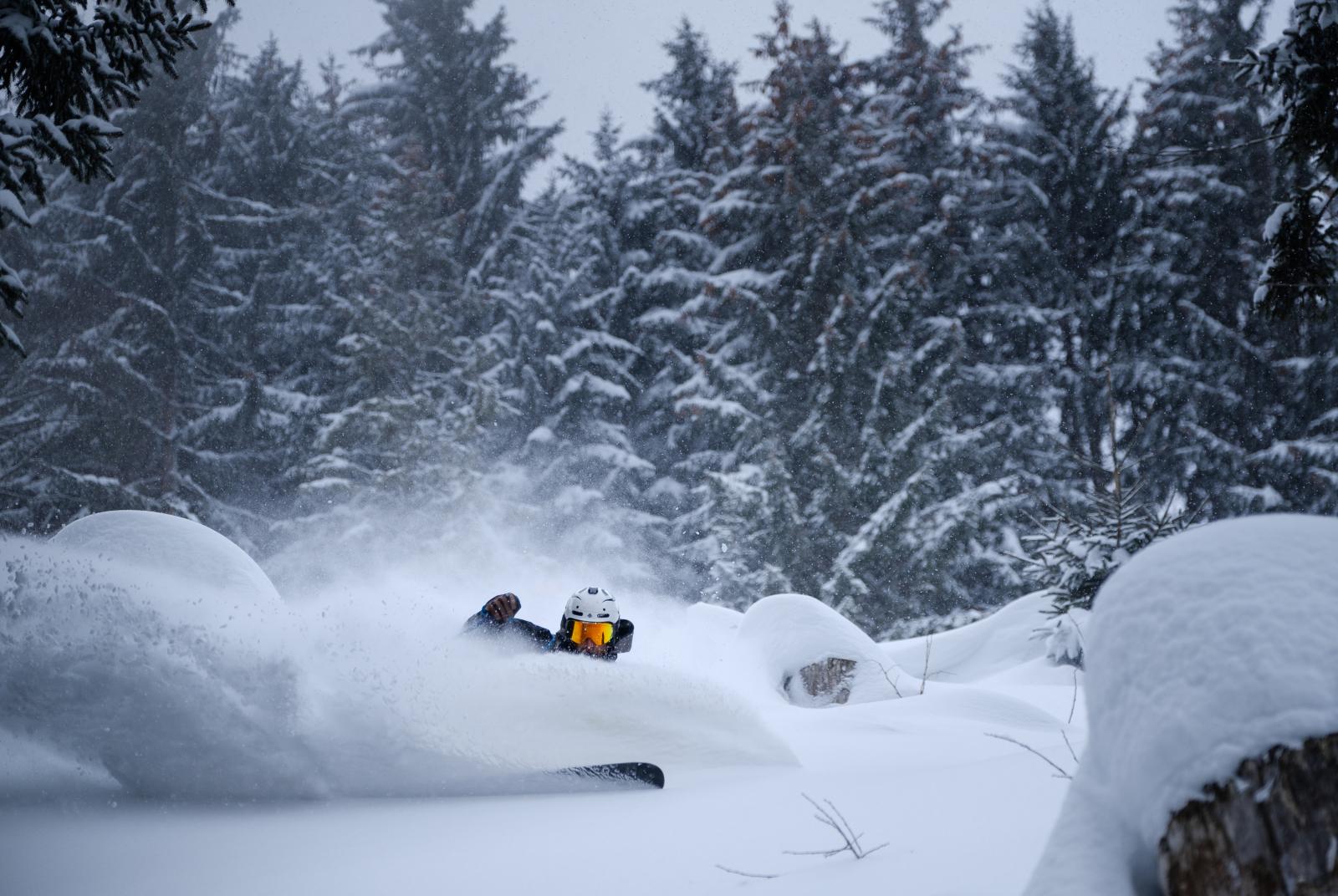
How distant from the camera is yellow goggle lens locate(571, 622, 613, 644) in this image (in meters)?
5.82

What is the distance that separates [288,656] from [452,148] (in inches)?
1014

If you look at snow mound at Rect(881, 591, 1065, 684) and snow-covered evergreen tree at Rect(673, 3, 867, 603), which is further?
snow-covered evergreen tree at Rect(673, 3, 867, 603)

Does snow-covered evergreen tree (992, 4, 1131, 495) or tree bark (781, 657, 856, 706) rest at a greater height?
snow-covered evergreen tree (992, 4, 1131, 495)

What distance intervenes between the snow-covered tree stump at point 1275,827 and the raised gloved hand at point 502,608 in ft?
14.5

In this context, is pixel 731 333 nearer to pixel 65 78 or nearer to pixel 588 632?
pixel 588 632

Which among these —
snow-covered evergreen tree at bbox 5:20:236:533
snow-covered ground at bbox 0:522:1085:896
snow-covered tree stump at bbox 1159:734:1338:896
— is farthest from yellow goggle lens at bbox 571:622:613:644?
snow-covered evergreen tree at bbox 5:20:236:533

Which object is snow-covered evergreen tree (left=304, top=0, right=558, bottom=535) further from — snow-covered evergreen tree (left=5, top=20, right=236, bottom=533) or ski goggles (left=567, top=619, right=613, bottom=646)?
ski goggles (left=567, top=619, right=613, bottom=646)

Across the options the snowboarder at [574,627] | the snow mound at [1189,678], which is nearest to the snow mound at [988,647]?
the snowboarder at [574,627]

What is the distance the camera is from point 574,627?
19.2 ft

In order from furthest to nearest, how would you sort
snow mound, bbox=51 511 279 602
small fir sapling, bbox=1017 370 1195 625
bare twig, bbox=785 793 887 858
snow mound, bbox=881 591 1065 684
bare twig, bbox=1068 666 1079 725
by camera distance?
snow mound, bbox=881 591 1065 684 < small fir sapling, bbox=1017 370 1195 625 < snow mound, bbox=51 511 279 602 < bare twig, bbox=1068 666 1079 725 < bare twig, bbox=785 793 887 858

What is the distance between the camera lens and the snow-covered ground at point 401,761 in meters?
2.99

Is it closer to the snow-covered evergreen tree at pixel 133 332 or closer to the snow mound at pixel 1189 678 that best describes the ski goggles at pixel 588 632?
the snow mound at pixel 1189 678

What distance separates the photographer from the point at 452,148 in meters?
27.2

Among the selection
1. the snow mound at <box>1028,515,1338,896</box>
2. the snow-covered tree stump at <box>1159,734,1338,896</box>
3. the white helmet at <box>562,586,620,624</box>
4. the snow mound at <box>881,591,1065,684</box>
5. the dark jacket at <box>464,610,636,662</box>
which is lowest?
the snow-covered tree stump at <box>1159,734,1338,896</box>
